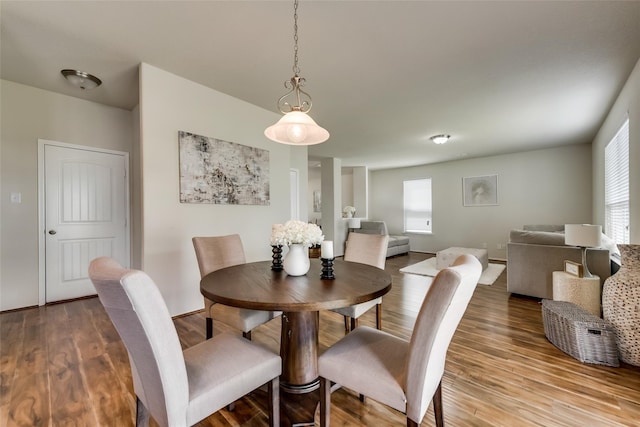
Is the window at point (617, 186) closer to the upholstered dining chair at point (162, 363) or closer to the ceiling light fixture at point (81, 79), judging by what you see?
the upholstered dining chair at point (162, 363)

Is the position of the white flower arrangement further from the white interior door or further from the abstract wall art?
the white interior door

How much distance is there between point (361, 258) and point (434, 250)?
567 centimetres

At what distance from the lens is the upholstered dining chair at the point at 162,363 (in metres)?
0.85

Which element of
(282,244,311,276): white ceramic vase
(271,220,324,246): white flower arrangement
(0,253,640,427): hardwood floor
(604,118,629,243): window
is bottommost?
(0,253,640,427): hardwood floor

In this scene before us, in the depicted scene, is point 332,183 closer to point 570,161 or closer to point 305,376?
point 570,161

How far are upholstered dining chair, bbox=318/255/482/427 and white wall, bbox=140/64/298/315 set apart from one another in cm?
214

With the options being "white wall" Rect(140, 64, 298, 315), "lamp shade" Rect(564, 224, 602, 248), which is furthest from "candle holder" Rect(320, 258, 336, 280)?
"lamp shade" Rect(564, 224, 602, 248)

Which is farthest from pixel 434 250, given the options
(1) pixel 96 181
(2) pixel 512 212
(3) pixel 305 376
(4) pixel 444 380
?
(1) pixel 96 181

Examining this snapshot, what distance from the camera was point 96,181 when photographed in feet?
11.6

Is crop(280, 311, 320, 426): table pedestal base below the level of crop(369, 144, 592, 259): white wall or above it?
below

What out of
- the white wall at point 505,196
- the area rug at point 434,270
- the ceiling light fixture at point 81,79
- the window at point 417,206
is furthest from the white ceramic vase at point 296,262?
the window at point 417,206

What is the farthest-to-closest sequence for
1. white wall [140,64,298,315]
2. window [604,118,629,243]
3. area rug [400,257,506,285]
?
area rug [400,257,506,285], window [604,118,629,243], white wall [140,64,298,315]

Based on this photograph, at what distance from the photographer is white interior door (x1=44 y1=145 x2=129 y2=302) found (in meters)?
3.21

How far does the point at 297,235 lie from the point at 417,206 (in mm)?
6815
